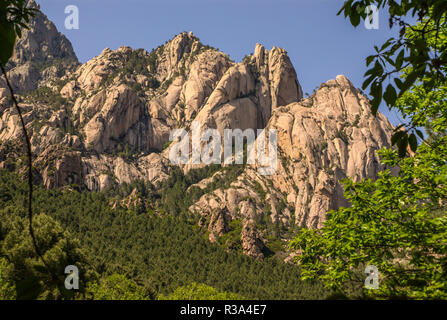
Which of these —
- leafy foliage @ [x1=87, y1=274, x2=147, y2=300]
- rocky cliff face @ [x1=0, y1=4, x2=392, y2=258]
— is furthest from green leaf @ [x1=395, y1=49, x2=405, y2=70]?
rocky cliff face @ [x1=0, y1=4, x2=392, y2=258]

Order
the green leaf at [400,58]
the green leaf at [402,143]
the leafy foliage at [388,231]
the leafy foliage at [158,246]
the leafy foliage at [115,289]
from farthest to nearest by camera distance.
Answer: the leafy foliage at [158,246]
the leafy foliage at [115,289]
the leafy foliage at [388,231]
the green leaf at [402,143]
the green leaf at [400,58]

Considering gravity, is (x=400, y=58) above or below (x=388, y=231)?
above

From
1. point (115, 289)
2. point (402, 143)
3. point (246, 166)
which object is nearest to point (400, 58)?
point (402, 143)

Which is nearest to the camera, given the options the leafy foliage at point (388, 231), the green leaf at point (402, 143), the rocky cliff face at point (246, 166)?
the green leaf at point (402, 143)

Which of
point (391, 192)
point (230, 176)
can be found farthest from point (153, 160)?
point (391, 192)

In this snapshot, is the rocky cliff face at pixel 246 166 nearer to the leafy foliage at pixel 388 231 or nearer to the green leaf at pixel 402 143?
the leafy foliage at pixel 388 231

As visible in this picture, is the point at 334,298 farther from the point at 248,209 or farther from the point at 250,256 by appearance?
the point at 248,209

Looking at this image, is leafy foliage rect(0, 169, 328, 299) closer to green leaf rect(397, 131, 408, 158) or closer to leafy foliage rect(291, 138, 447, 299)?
leafy foliage rect(291, 138, 447, 299)

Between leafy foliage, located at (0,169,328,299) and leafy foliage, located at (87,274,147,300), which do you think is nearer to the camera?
leafy foliage, located at (87,274,147,300)

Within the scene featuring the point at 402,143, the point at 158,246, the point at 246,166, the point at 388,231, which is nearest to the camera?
the point at 402,143

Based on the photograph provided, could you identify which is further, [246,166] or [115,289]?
[246,166]

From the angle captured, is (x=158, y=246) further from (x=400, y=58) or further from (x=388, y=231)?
(x=400, y=58)

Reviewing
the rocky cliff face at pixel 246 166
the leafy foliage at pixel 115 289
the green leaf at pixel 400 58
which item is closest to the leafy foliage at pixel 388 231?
the green leaf at pixel 400 58

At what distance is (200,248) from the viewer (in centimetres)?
13388
